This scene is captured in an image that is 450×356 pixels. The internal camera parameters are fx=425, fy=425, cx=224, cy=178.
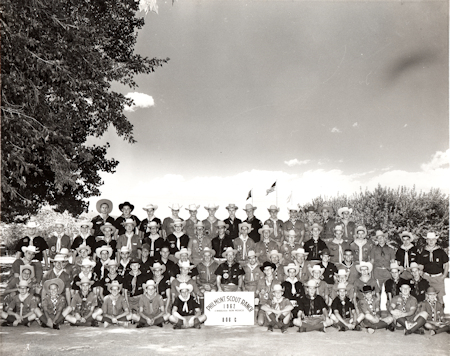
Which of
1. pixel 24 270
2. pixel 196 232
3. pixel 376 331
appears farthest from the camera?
pixel 196 232

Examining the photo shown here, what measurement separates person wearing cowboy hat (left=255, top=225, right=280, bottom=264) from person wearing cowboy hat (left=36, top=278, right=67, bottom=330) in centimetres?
337

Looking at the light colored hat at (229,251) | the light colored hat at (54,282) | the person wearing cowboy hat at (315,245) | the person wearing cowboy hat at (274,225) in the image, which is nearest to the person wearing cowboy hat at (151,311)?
the light colored hat at (54,282)

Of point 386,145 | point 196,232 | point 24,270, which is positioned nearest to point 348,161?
point 386,145

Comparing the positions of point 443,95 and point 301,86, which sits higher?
point 301,86

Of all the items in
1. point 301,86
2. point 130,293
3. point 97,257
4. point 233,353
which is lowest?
point 233,353

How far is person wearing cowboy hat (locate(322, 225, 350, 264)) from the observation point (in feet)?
24.5

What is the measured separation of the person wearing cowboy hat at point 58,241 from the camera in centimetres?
778

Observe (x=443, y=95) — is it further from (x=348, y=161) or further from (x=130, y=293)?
(x=130, y=293)

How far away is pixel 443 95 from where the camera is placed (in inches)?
403

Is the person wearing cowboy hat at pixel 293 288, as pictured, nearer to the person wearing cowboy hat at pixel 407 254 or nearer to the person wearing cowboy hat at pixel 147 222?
the person wearing cowboy hat at pixel 407 254

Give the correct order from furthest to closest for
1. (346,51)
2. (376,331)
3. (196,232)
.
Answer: (346,51) < (196,232) < (376,331)

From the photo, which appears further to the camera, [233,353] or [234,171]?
[234,171]

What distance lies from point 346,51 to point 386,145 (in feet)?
10.8

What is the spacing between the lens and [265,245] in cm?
782
